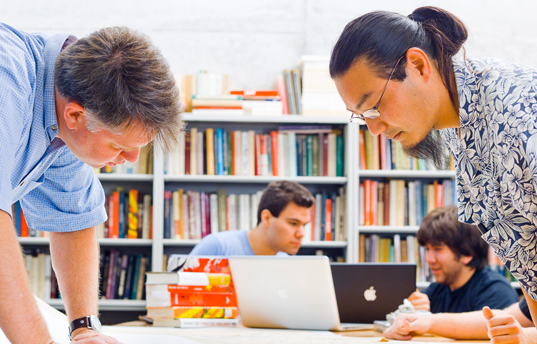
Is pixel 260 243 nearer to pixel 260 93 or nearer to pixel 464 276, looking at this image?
pixel 260 93

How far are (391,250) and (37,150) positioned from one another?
8.52ft

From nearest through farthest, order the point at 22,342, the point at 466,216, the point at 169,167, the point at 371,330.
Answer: the point at 22,342, the point at 466,216, the point at 371,330, the point at 169,167

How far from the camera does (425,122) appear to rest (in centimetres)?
106

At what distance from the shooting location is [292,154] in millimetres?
3195

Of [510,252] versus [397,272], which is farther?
[397,272]

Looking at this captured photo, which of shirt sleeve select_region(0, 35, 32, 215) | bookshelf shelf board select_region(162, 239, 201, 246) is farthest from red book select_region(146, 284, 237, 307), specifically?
bookshelf shelf board select_region(162, 239, 201, 246)

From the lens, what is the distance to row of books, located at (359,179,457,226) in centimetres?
322

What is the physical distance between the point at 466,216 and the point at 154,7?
9.16ft

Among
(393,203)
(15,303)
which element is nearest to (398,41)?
(15,303)

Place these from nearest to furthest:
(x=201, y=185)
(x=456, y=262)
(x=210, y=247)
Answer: (x=456, y=262) → (x=210, y=247) → (x=201, y=185)

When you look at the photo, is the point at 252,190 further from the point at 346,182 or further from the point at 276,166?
the point at 346,182

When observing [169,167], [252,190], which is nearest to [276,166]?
[252,190]

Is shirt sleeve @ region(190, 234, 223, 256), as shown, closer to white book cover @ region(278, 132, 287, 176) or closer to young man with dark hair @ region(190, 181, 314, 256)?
young man with dark hair @ region(190, 181, 314, 256)

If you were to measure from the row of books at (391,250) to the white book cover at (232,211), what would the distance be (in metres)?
0.82
